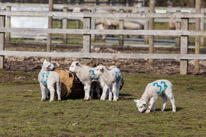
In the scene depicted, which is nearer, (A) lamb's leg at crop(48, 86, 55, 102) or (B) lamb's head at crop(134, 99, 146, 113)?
(B) lamb's head at crop(134, 99, 146, 113)

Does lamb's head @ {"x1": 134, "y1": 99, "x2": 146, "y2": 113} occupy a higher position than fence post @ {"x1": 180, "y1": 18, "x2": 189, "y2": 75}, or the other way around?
fence post @ {"x1": 180, "y1": 18, "x2": 189, "y2": 75}

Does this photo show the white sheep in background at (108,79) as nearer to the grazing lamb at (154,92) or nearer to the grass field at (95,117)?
the grass field at (95,117)

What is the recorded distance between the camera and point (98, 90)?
11.6m

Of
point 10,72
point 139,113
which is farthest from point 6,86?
point 139,113

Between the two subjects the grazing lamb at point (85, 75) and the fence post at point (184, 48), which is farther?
the fence post at point (184, 48)

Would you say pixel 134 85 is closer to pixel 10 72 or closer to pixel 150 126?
pixel 10 72

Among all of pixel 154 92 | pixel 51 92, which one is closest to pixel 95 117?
pixel 154 92

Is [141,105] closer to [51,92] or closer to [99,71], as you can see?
[99,71]

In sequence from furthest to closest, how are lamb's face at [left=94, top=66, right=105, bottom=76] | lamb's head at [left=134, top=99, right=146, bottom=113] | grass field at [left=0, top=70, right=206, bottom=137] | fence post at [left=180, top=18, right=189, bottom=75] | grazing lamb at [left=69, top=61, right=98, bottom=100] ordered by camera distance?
fence post at [left=180, top=18, right=189, bottom=75] → grazing lamb at [left=69, top=61, right=98, bottom=100] → lamb's face at [left=94, top=66, right=105, bottom=76] → lamb's head at [left=134, top=99, right=146, bottom=113] → grass field at [left=0, top=70, right=206, bottom=137]

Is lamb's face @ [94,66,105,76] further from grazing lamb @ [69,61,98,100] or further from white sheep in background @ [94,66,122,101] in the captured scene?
grazing lamb @ [69,61,98,100]

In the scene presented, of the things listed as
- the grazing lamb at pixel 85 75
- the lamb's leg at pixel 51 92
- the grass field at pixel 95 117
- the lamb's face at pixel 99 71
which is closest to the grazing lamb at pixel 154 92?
the grass field at pixel 95 117

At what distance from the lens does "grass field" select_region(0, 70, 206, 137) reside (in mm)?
7887

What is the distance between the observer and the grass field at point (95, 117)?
7887mm

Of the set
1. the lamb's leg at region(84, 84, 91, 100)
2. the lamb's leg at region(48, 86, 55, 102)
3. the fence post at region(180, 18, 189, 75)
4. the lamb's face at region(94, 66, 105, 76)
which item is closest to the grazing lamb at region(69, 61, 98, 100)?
the lamb's leg at region(84, 84, 91, 100)
